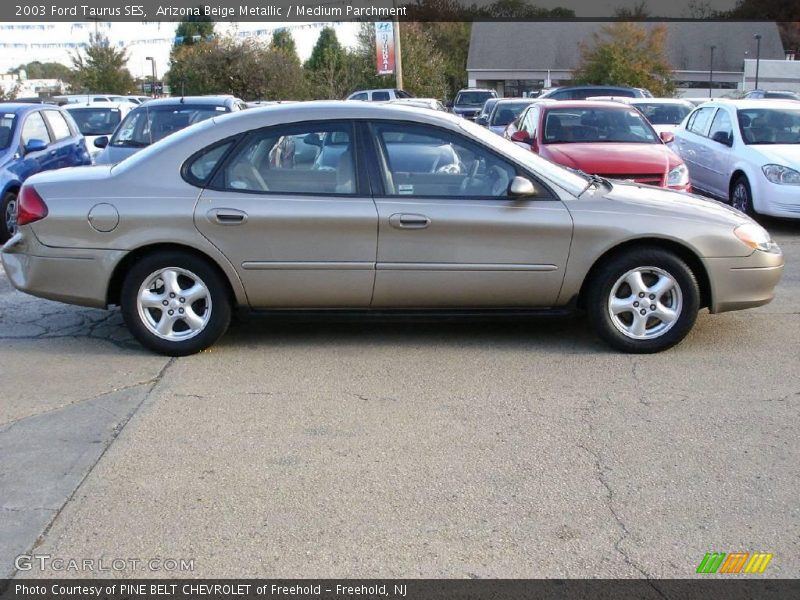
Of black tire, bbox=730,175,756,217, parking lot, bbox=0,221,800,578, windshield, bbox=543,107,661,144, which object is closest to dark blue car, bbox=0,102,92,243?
parking lot, bbox=0,221,800,578

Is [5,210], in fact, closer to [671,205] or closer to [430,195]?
[430,195]

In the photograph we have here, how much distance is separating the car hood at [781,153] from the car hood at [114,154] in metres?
7.64

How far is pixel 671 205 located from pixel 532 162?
96cm

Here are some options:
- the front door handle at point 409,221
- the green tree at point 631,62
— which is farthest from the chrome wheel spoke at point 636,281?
the green tree at point 631,62

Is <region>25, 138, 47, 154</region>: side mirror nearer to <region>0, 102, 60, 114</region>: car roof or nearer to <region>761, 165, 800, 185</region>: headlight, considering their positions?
<region>0, 102, 60, 114</region>: car roof

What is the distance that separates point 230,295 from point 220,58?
28243mm

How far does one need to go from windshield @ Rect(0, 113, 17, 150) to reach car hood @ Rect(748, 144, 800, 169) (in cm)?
897

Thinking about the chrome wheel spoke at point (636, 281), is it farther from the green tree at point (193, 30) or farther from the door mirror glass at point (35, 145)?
the green tree at point (193, 30)

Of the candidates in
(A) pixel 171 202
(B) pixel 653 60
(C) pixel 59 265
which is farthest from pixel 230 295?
(B) pixel 653 60

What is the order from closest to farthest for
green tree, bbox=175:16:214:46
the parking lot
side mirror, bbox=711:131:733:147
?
the parking lot → side mirror, bbox=711:131:733:147 → green tree, bbox=175:16:214:46

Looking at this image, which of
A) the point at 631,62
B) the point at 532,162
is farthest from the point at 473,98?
the point at 532,162

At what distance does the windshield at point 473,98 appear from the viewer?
116 feet

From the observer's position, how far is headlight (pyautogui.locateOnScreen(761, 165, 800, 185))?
10.6 m

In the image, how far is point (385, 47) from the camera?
117 feet
